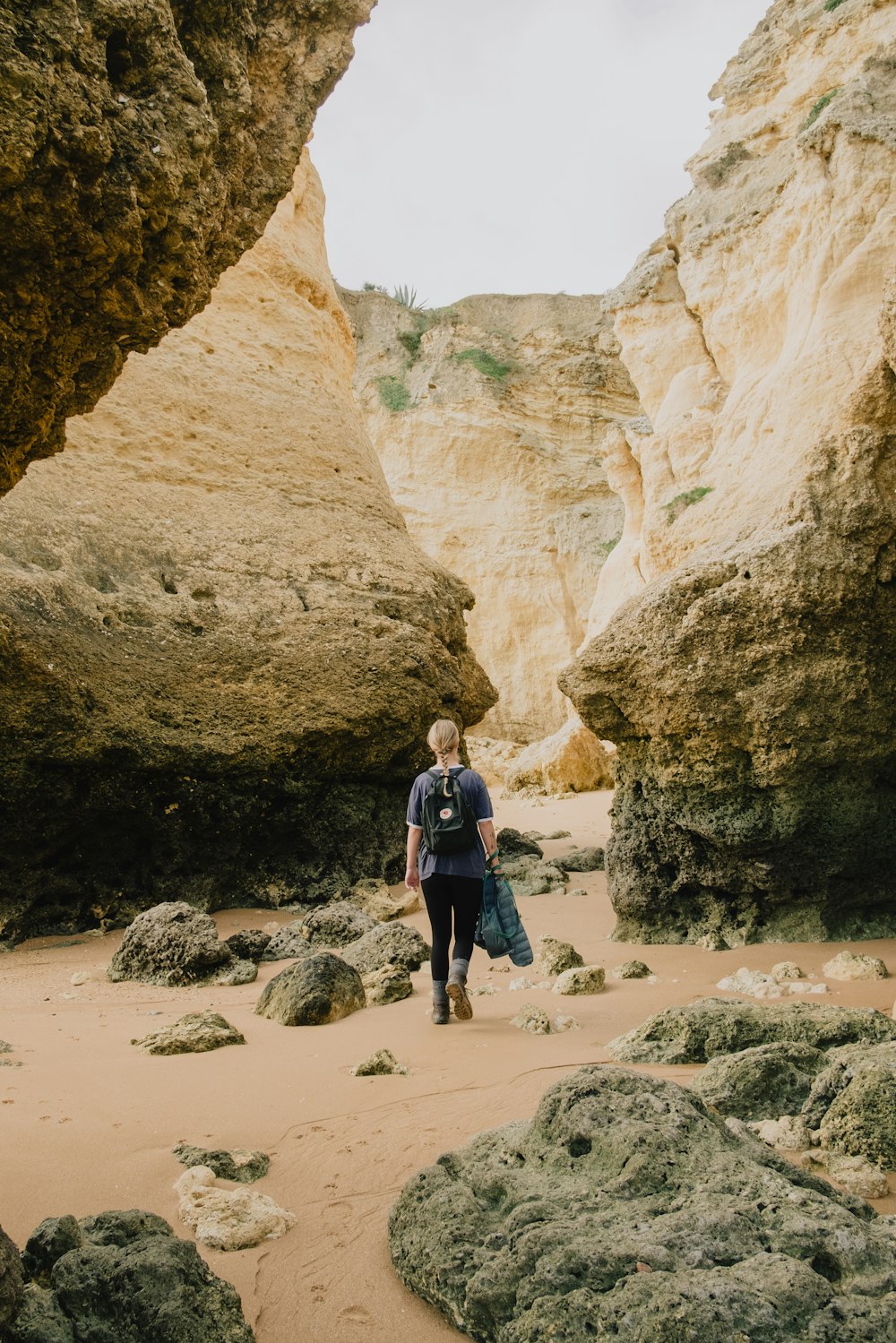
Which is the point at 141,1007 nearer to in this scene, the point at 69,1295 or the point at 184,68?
the point at 69,1295

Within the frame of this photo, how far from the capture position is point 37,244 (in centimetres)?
214

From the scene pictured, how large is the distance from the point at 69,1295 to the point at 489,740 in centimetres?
2033

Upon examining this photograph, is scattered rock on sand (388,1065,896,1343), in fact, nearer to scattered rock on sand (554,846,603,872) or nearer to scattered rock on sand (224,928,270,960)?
scattered rock on sand (224,928,270,960)

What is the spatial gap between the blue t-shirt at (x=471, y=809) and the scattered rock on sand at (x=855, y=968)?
5.76 ft

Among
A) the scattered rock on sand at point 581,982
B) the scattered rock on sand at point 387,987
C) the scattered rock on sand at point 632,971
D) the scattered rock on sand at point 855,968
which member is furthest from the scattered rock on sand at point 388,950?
the scattered rock on sand at point 855,968

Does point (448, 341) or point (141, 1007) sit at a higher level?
point (448, 341)

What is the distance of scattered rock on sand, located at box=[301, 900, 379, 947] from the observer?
5.92 m

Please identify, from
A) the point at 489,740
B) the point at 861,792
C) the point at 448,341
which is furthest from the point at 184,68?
the point at 448,341

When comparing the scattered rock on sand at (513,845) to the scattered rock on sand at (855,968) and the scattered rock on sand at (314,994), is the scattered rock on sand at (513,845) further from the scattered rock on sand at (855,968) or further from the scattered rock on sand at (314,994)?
the scattered rock on sand at (314,994)

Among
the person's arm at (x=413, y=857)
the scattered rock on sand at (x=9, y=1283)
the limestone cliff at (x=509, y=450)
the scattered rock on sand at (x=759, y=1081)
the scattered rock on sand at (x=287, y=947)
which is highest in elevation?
the limestone cliff at (x=509, y=450)

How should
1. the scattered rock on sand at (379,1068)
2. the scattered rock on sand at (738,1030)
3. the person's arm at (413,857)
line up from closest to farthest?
the scattered rock on sand at (738,1030) < the scattered rock on sand at (379,1068) < the person's arm at (413,857)

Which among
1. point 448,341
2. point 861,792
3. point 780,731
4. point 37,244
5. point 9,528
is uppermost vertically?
point 448,341

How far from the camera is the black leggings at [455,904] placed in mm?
4422

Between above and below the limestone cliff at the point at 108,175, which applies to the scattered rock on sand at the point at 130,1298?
below
